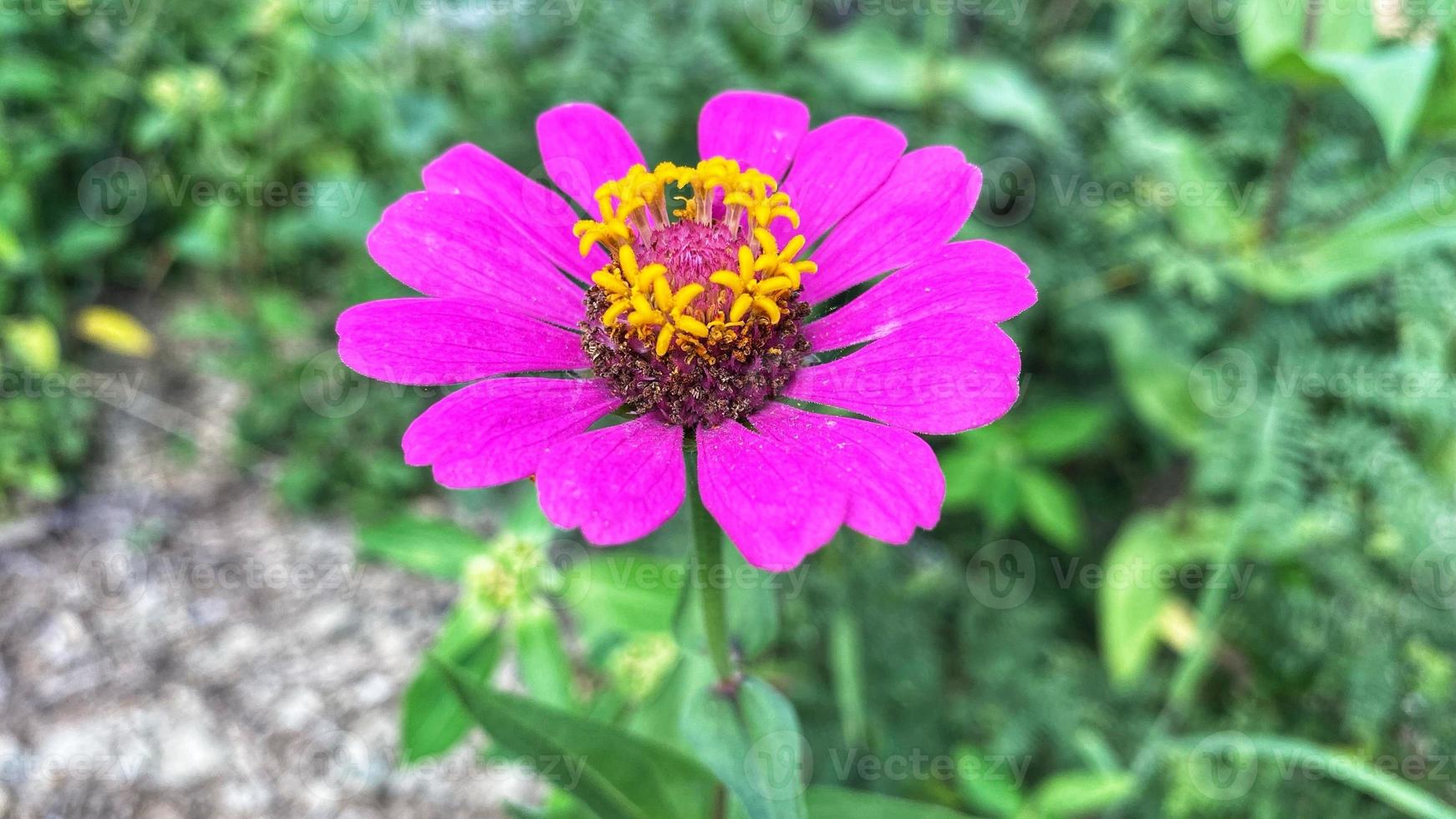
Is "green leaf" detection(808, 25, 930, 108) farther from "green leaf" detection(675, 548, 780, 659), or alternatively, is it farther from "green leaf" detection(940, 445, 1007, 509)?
"green leaf" detection(675, 548, 780, 659)

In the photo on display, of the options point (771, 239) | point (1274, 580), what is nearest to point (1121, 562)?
point (1274, 580)

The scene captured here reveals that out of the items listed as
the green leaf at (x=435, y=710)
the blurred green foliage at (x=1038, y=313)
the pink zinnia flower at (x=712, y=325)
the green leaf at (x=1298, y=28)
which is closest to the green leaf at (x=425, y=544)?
the blurred green foliage at (x=1038, y=313)

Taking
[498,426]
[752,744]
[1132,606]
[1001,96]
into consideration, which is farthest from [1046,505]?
[498,426]

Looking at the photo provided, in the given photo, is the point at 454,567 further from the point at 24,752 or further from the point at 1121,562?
the point at 1121,562

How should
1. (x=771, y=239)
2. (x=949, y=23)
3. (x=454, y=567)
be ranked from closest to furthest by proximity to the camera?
(x=771, y=239) < (x=454, y=567) < (x=949, y=23)

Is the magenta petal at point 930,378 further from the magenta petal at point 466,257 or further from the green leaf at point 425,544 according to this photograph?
the green leaf at point 425,544

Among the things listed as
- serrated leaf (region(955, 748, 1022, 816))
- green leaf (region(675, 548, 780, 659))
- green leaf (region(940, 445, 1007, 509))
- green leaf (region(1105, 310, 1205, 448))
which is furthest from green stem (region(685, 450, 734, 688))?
green leaf (region(1105, 310, 1205, 448))
